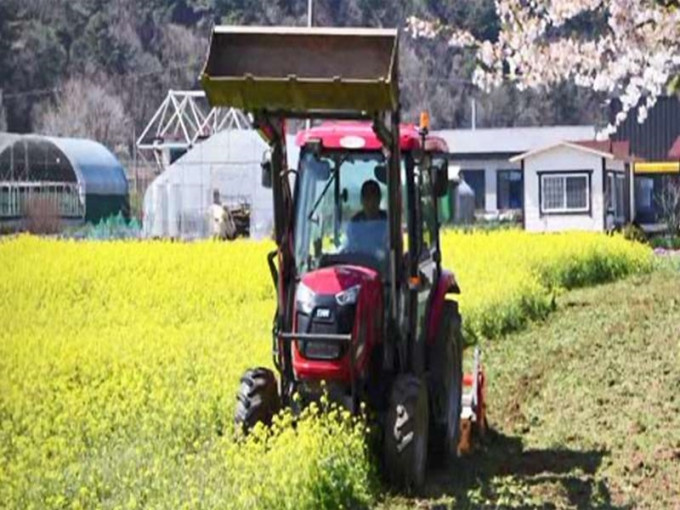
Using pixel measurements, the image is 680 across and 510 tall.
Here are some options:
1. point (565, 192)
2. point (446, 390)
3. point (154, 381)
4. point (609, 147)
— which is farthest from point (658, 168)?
point (446, 390)

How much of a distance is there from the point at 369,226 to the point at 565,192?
2525 centimetres

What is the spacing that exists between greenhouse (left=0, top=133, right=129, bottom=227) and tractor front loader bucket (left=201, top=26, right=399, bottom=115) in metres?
8.02

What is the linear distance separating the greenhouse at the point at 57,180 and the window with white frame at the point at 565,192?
9.49 meters

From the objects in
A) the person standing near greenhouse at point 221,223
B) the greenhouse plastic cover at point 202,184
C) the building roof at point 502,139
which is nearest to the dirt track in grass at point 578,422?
the person standing near greenhouse at point 221,223

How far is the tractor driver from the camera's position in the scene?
8.24 m

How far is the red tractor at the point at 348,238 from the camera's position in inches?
297

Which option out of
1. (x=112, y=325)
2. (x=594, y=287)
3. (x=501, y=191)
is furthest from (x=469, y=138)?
(x=112, y=325)

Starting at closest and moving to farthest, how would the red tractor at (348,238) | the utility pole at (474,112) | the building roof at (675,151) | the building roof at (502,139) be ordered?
the red tractor at (348,238) → the building roof at (675,151) → the building roof at (502,139) → the utility pole at (474,112)

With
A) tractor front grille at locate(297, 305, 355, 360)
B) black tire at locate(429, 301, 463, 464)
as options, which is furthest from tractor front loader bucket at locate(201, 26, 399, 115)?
black tire at locate(429, 301, 463, 464)

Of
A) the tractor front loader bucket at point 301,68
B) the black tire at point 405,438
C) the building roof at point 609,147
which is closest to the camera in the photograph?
the tractor front loader bucket at point 301,68

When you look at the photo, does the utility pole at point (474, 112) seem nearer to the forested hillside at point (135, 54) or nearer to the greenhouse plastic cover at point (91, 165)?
the forested hillside at point (135, 54)

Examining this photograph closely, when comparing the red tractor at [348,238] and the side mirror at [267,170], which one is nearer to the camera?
the red tractor at [348,238]

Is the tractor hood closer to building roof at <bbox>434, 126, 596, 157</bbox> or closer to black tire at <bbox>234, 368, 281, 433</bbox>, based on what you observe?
black tire at <bbox>234, 368, 281, 433</bbox>

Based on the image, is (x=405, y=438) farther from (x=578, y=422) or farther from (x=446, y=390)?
(x=578, y=422)
